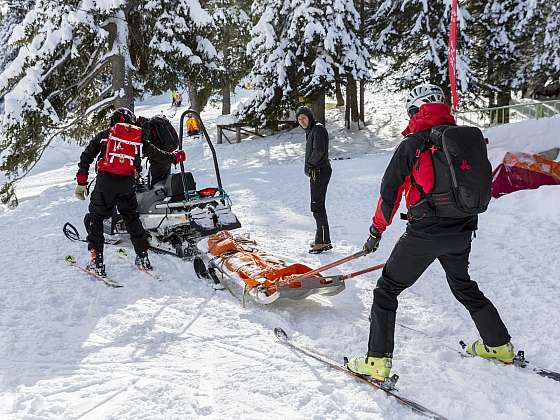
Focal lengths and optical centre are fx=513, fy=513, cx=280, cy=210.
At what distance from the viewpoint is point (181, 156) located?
6500 millimetres

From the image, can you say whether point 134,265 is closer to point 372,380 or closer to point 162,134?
point 162,134

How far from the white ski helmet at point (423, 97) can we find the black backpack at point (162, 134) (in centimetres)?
424

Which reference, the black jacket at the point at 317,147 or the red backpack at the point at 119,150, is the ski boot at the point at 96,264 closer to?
the red backpack at the point at 119,150

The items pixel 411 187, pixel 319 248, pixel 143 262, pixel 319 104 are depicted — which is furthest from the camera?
pixel 319 104

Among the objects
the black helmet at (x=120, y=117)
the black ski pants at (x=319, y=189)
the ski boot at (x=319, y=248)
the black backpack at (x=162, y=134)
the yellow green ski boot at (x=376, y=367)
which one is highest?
the black helmet at (x=120, y=117)

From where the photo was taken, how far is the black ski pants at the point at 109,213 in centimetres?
605

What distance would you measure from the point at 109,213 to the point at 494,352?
4.50 metres

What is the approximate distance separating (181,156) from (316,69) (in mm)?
10853

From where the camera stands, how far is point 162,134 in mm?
7059

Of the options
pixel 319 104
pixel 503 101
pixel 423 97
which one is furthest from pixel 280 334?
pixel 503 101

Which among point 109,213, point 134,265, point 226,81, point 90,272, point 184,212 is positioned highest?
point 226,81

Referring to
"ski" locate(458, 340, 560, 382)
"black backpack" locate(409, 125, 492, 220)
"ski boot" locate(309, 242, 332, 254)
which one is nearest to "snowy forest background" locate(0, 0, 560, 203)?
"ski boot" locate(309, 242, 332, 254)

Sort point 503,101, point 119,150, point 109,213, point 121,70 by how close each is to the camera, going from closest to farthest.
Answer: point 119,150, point 109,213, point 121,70, point 503,101

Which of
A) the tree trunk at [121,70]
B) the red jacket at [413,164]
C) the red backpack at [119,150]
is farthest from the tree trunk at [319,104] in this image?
the red jacket at [413,164]
